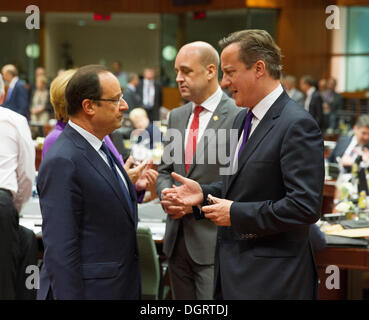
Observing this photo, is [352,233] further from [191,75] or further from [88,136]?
[88,136]

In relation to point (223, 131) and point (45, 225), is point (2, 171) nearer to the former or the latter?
point (45, 225)

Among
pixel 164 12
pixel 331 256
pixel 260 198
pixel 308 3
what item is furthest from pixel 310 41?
pixel 260 198

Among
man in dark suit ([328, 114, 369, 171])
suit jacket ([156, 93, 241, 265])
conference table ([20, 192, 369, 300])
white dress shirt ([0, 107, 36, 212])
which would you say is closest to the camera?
white dress shirt ([0, 107, 36, 212])

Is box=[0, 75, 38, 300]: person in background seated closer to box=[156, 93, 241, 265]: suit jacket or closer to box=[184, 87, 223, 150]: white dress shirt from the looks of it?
box=[156, 93, 241, 265]: suit jacket

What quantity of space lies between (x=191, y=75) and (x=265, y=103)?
87cm

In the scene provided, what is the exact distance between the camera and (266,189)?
2258 millimetres

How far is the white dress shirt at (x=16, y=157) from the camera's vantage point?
112 inches

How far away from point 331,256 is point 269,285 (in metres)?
1.13

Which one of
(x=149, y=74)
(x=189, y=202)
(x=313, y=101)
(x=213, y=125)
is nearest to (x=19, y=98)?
(x=149, y=74)

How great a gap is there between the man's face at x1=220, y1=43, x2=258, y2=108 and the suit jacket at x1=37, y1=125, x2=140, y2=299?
0.58m

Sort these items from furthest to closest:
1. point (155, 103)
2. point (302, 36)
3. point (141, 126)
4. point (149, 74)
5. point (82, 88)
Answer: point (302, 36)
point (155, 103)
point (149, 74)
point (141, 126)
point (82, 88)

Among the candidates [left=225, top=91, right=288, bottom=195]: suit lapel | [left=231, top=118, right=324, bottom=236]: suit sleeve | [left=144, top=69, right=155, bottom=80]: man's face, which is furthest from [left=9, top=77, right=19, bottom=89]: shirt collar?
[left=231, top=118, right=324, bottom=236]: suit sleeve

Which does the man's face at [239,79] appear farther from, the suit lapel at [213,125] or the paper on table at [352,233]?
the paper on table at [352,233]

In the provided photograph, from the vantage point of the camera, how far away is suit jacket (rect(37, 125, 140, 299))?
7.17 ft
